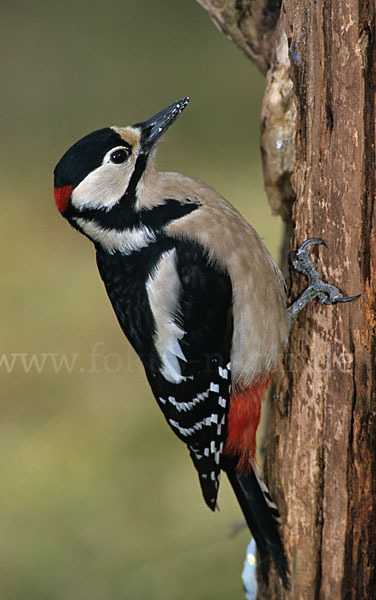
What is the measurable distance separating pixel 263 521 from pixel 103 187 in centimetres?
121

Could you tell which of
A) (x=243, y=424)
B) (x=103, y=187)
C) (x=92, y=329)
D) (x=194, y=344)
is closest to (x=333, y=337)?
(x=194, y=344)

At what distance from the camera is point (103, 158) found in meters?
2.37

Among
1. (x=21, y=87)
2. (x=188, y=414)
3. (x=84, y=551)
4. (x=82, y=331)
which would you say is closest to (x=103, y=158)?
(x=188, y=414)

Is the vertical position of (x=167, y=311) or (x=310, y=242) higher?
(x=310, y=242)

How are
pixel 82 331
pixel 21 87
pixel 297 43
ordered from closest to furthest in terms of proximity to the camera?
1. pixel 297 43
2. pixel 82 331
3. pixel 21 87

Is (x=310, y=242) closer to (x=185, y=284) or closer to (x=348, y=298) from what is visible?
(x=348, y=298)

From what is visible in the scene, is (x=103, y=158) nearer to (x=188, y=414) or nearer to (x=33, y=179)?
(x=188, y=414)

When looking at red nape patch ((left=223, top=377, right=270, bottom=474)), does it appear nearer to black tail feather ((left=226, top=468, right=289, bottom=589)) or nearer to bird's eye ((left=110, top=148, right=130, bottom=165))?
black tail feather ((left=226, top=468, right=289, bottom=589))

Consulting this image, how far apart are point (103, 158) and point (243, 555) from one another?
2.45 metres

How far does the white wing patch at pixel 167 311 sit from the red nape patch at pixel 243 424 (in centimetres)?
26

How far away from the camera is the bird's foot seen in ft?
7.30

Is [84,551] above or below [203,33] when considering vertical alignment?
below

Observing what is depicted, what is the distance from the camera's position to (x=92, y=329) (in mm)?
5609

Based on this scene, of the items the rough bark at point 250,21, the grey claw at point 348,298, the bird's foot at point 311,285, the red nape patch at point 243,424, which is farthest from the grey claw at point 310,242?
the rough bark at point 250,21
